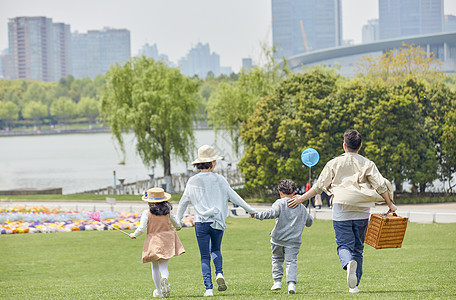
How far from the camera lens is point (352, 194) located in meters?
7.75

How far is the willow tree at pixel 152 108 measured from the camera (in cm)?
3922

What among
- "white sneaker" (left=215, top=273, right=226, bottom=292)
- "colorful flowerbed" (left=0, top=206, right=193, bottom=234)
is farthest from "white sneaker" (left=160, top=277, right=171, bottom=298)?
"colorful flowerbed" (left=0, top=206, right=193, bottom=234)

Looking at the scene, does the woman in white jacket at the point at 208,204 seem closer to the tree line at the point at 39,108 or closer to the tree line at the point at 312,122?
the tree line at the point at 312,122

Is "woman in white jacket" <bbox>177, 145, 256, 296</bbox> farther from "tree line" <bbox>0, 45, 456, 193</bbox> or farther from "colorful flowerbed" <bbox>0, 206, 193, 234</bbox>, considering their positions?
"tree line" <bbox>0, 45, 456, 193</bbox>

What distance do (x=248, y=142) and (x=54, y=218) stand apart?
47.8ft

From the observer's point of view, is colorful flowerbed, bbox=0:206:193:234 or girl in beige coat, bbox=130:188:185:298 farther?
colorful flowerbed, bbox=0:206:193:234

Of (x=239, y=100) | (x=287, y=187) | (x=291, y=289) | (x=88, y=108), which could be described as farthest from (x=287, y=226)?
(x=88, y=108)

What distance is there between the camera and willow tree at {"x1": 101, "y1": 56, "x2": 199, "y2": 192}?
39219 mm

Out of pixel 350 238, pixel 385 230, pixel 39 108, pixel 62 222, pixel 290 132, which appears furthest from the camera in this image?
pixel 39 108

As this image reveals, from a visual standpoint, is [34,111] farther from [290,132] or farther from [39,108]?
[290,132]

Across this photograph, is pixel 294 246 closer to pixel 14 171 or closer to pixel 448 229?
pixel 448 229

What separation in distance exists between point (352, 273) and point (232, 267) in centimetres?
657

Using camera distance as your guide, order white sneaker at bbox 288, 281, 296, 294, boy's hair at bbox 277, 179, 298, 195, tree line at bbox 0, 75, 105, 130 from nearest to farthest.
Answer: white sneaker at bbox 288, 281, 296, 294 → boy's hair at bbox 277, 179, 298, 195 → tree line at bbox 0, 75, 105, 130

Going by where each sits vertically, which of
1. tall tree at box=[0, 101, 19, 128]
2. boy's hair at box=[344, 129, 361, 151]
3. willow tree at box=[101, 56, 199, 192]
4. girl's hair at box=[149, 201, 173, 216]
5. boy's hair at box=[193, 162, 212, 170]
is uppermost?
tall tree at box=[0, 101, 19, 128]
